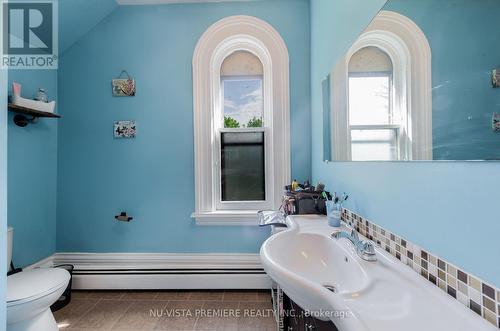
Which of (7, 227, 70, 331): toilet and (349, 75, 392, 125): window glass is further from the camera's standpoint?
(7, 227, 70, 331): toilet

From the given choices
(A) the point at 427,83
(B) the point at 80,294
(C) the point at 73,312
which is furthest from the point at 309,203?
(B) the point at 80,294

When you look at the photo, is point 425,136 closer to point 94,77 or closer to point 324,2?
point 324,2

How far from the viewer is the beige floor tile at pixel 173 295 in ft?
6.05

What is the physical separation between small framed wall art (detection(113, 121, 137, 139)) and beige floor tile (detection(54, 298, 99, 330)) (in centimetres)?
141

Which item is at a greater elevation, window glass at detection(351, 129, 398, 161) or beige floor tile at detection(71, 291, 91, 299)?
window glass at detection(351, 129, 398, 161)

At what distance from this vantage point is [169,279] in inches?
75.8

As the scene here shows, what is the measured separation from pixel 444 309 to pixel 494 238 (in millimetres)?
200

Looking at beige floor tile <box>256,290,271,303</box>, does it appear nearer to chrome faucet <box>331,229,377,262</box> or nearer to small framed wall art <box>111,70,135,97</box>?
chrome faucet <box>331,229,377,262</box>

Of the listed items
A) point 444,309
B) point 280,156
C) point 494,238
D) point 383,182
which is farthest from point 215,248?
point 494,238

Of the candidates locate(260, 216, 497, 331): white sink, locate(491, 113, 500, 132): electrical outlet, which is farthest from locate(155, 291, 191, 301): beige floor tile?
locate(491, 113, 500, 132): electrical outlet

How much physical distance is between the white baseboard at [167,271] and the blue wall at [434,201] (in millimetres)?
1198

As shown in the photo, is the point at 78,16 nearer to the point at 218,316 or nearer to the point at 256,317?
the point at 218,316

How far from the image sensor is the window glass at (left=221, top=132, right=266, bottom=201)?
2086 mm

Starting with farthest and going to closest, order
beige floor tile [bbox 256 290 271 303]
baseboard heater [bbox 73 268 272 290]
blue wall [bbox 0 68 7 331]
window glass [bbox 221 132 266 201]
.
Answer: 1. window glass [bbox 221 132 266 201]
2. baseboard heater [bbox 73 268 272 290]
3. beige floor tile [bbox 256 290 271 303]
4. blue wall [bbox 0 68 7 331]
